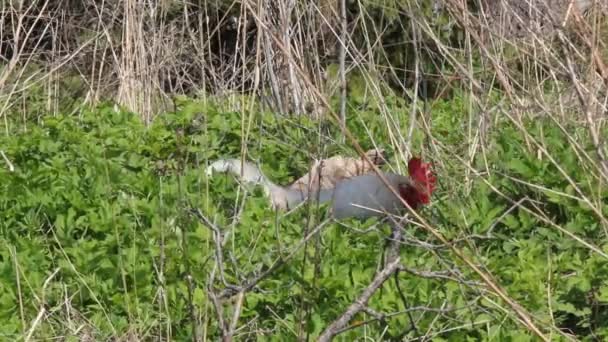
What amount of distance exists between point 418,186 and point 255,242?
29.0 inches

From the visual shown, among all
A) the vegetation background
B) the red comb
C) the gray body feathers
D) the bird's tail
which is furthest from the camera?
the bird's tail

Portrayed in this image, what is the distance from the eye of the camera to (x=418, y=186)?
4344 millimetres

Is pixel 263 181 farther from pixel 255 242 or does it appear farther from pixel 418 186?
pixel 255 242

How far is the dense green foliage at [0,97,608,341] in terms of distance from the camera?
3.38 meters

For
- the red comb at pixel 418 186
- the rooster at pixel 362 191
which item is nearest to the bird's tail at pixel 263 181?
the rooster at pixel 362 191

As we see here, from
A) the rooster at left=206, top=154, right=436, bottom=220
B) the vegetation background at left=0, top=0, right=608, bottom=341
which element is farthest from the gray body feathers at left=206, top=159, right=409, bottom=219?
the vegetation background at left=0, top=0, right=608, bottom=341

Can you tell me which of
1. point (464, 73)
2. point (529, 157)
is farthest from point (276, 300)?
point (529, 157)

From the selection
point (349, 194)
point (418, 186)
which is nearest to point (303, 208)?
point (349, 194)

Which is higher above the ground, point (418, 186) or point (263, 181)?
point (418, 186)

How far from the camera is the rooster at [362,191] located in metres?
4.39

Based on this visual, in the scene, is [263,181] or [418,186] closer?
[418,186]

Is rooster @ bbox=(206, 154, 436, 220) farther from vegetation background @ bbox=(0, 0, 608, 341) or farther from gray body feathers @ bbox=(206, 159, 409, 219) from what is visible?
vegetation background @ bbox=(0, 0, 608, 341)

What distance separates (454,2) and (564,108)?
1.52m

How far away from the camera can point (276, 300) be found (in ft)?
11.5
